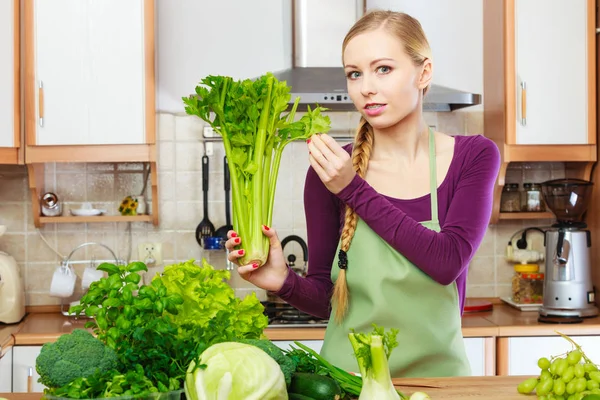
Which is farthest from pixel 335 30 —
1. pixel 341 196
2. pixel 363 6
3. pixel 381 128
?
pixel 341 196

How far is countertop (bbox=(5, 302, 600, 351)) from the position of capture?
115 inches

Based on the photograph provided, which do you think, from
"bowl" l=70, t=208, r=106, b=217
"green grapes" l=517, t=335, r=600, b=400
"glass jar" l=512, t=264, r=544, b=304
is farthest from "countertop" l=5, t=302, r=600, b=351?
"green grapes" l=517, t=335, r=600, b=400

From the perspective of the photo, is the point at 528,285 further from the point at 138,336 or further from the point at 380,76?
the point at 138,336

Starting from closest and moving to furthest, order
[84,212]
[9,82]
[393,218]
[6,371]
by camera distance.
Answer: [393,218], [6,371], [9,82], [84,212]

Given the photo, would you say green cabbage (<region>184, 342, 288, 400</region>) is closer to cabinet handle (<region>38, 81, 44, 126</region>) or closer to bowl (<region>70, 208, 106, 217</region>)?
cabinet handle (<region>38, 81, 44, 126</region>)

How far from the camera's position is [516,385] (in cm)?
151

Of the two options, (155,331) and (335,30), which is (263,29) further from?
(155,331)

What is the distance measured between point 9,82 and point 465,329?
2.05 m

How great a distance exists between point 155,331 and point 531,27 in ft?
Answer: 8.73

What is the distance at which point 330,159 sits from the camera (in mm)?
1546

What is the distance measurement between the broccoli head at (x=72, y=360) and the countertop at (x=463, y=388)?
41 centimetres

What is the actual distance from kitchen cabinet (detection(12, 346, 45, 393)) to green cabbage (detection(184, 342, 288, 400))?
2039mm

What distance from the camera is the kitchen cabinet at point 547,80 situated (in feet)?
10.8

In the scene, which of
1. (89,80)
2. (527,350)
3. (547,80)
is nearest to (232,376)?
(527,350)
